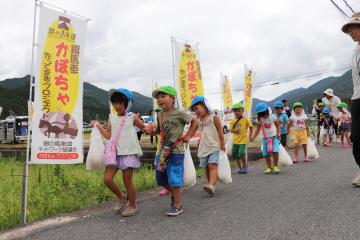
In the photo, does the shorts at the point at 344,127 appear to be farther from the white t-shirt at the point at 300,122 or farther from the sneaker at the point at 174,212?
the sneaker at the point at 174,212

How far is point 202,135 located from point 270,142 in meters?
2.46

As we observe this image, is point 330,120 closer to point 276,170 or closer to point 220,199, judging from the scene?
point 276,170

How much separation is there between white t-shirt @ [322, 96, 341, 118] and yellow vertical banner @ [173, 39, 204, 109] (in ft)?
18.4

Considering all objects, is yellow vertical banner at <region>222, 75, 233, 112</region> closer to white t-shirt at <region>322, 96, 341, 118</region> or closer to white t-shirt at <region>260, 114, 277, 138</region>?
white t-shirt at <region>322, 96, 341, 118</region>

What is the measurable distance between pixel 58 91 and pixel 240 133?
4851 mm

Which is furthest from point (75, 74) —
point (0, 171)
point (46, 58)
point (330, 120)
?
point (330, 120)

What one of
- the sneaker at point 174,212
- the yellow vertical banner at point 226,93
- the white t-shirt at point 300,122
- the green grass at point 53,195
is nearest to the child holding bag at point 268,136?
the green grass at point 53,195

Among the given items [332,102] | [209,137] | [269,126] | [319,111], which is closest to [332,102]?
[332,102]

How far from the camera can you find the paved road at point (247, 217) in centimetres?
375

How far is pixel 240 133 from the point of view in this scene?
8711 millimetres

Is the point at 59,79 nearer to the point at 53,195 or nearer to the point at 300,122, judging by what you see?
the point at 53,195

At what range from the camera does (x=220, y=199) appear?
18.2ft

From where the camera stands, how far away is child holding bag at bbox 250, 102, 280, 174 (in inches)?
323

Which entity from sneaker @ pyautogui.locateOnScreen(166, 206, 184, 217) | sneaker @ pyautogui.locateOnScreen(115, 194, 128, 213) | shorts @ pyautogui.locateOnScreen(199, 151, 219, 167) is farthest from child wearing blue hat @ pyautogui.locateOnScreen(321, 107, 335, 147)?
sneaker @ pyautogui.locateOnScreen(115, 194, 128, 213)
